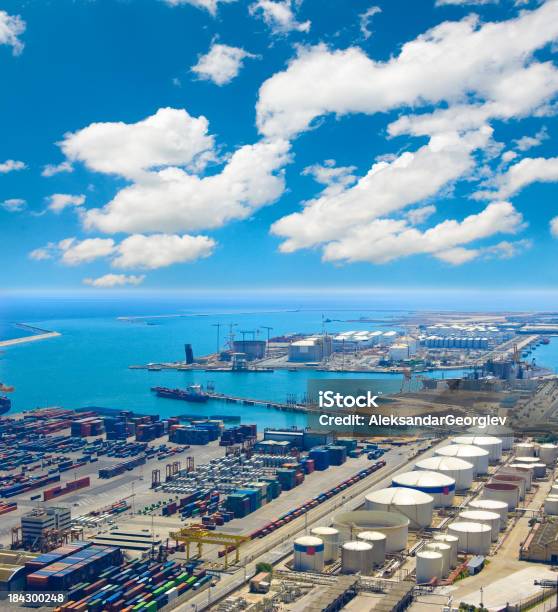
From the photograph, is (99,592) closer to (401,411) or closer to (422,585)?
→ (422,585)

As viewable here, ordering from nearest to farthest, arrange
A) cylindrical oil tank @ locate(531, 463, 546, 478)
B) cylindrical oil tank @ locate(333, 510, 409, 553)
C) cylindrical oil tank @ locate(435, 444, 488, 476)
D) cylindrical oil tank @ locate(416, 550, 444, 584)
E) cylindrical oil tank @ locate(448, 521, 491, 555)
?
cylindrical oil tank @ locate(416, 550, 444, 584), cylindrical oil tank @ locate(448, 521, 491, 555), cylindrical oil tank @ locate(333, 510, 409, 553), cylindrical oil tank @ locate(531, 463, 546, 478), cylindrical oil tank @ locate(435, 444, 488, 476)

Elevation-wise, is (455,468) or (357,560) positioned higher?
(455,468)

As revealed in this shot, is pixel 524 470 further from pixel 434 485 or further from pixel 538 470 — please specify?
pixel 434 485

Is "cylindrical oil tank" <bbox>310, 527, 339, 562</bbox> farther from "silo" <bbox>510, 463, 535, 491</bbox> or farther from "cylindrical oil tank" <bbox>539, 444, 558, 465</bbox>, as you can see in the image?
"cylindrical oil tank" <bbox>539, 444, 558, 465</bbox>

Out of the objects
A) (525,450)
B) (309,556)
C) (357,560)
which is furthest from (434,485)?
(525,450)

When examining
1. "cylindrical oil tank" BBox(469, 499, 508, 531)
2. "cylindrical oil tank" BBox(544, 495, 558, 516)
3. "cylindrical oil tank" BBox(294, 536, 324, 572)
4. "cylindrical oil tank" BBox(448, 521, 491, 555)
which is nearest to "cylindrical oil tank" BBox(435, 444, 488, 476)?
"cylindrical oil tank" BBox(544, 495, 558, 516)

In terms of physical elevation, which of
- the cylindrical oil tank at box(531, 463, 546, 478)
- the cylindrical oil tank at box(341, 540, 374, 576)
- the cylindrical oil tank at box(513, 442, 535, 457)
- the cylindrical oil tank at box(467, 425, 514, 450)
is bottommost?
the cylindrical oil tank at box(341, 540, 374, 576)
